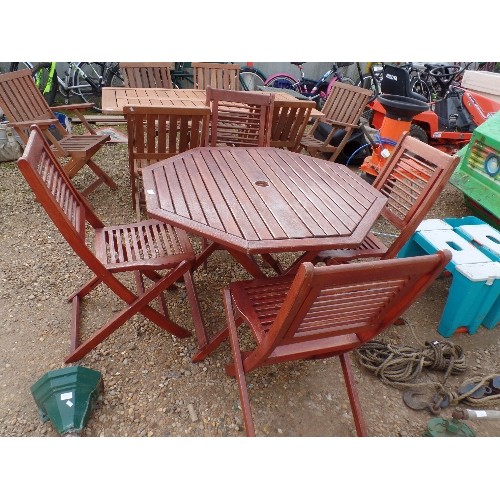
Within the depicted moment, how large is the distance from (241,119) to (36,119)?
2.34 metres

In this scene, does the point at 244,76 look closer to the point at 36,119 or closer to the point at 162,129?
the point at 36,119

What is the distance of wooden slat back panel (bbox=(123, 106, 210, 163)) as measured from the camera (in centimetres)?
317

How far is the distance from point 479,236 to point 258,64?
261 inches

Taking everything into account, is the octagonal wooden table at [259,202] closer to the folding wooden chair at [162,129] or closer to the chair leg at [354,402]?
the folding wooden chair at [162,129]

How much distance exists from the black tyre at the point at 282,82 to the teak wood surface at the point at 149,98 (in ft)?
10.5

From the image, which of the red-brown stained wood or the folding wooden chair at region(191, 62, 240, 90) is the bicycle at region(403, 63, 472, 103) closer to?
the folding wooden chair at region(191, 62, 240, 90)

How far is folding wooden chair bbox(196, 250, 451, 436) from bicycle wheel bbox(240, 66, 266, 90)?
648 centimetres

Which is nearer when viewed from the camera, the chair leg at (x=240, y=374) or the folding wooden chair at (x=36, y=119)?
the chair leg at (x=240, y=374)

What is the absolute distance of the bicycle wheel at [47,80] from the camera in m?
6.65

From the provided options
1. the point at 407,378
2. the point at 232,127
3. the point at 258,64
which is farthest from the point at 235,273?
the point at 258,64

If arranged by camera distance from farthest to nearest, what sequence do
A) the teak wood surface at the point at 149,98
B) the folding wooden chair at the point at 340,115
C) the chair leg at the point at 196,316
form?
the folding wooden chair at the point at 340,115 → the teak wood surface at the point at 149,98 → the chair leg at the point at 196,316

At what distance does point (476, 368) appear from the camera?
2650 millimetres

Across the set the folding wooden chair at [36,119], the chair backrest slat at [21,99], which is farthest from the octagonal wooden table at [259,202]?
the chair backrest slat at [21,99]

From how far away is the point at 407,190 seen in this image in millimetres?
2688
